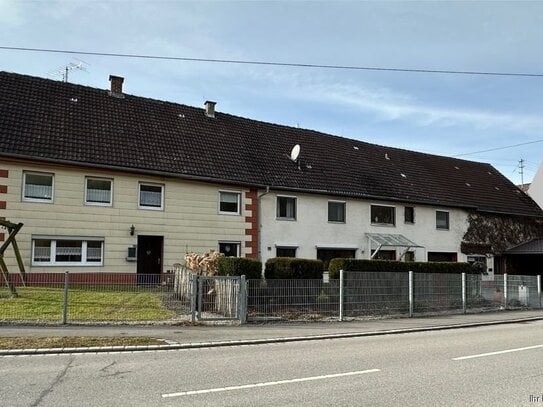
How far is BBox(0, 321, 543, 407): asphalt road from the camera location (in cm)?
664

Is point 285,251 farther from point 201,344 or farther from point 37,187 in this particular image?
point 201,344

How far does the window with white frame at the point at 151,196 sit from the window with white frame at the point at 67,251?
2.33 m

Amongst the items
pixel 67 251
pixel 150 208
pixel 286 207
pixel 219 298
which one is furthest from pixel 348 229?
pixel 219 298

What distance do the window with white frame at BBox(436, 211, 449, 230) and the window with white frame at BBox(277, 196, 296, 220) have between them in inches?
401

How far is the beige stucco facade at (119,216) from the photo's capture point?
64.2 ft

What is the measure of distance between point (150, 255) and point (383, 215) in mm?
12943

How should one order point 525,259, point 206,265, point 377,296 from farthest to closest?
point 525,259
point 377,296
point 206,265

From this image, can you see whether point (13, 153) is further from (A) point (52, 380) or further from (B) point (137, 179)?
(A) point (52, 380)

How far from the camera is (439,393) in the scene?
6.97 m

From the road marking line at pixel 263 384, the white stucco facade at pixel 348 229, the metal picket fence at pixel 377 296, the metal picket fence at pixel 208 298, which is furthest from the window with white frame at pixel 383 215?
the road marking line at pixel 263 384

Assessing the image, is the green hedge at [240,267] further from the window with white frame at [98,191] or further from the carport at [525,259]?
the carport at [525,259]

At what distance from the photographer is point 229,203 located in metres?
24.3

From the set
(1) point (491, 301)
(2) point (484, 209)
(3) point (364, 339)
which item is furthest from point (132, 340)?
(2) point (484, 209)

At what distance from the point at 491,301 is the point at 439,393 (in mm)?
15954
